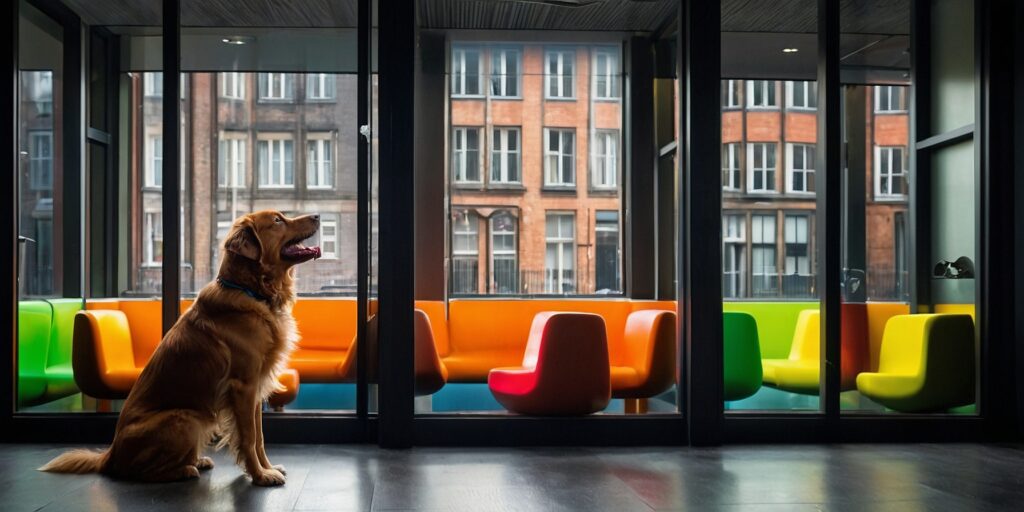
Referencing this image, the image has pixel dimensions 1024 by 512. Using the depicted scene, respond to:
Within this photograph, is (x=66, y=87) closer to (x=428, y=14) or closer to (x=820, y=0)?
(x=428, y=14)

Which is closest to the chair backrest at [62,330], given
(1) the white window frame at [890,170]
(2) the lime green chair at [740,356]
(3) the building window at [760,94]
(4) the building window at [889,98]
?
(2) the lime green chair at [740,356]

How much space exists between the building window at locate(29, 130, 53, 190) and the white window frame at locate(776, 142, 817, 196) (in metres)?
4.77

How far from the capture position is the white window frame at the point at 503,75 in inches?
270

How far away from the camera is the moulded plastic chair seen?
546 cm

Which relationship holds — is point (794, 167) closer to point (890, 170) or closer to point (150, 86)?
point (890, 170)

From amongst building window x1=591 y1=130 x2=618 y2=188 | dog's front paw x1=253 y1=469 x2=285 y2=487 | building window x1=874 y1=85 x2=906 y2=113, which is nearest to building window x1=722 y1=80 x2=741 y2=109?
building window x1=874 y1=85 x2=906 y2=113

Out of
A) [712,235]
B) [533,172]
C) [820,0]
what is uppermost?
[820,0]

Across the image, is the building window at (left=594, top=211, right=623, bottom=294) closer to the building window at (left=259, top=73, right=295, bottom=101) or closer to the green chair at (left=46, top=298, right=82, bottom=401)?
the building window at (left=259, top=73, right=295, bottom=101)

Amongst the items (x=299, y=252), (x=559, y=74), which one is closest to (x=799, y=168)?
(x=559, y=74)

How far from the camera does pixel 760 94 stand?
20.6 feet

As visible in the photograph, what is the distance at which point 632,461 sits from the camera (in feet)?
15.0

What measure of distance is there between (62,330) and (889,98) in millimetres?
5347

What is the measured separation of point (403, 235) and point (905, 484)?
2740 mm

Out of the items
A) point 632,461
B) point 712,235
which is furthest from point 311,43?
point 632,461
